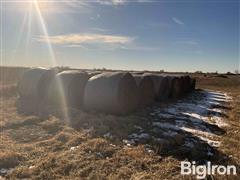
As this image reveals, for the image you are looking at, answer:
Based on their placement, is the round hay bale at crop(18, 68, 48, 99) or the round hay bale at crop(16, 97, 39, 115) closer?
the round hay bale at crop(16, 97, 39, 115)

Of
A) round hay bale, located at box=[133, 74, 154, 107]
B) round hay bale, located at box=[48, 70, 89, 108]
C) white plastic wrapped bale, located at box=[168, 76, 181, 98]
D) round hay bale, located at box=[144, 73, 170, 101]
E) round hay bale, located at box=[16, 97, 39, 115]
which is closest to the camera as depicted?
round hay bale, located at box=[16, 97, 39, 115]

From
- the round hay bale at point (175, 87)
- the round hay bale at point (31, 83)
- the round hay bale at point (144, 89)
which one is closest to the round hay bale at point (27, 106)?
the round hay bale at point (31, 83)

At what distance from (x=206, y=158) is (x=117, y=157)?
219 centimetres

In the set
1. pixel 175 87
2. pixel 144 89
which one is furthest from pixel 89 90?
pixel 175 87

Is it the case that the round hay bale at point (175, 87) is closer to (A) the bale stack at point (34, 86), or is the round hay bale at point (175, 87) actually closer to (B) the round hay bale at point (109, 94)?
(B) the round hay bale at point (109, 94)

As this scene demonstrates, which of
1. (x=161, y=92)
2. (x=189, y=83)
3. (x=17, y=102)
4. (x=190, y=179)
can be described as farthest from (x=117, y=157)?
(x=189, y=83)

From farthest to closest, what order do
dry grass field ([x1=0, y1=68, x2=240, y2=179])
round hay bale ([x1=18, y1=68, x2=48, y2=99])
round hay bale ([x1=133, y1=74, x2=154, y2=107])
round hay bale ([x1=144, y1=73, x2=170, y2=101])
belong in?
round hay bale ([x1=144, y1=73, x2=170, y2=101])
round hay bale ([x1=18, y1=68, x2=48, y2=99])
round hay bale ([x1=133, y1=74, x2=154, y2=107])
dry grass field ([x1=0, y1=68, x2=240, y2=179])

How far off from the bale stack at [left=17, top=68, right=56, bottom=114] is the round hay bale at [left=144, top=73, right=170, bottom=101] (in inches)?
238

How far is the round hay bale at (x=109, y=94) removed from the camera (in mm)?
12023

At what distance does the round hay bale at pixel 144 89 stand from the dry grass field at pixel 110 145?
7.70 ft

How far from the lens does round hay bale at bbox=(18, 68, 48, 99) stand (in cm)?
1617

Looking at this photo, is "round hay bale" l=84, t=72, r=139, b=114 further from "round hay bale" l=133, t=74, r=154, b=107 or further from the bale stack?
the bale stack

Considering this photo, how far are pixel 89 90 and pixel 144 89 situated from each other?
3869 mm

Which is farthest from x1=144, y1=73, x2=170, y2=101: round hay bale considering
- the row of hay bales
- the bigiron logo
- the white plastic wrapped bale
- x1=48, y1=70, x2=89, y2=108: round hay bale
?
the bigiron logo
